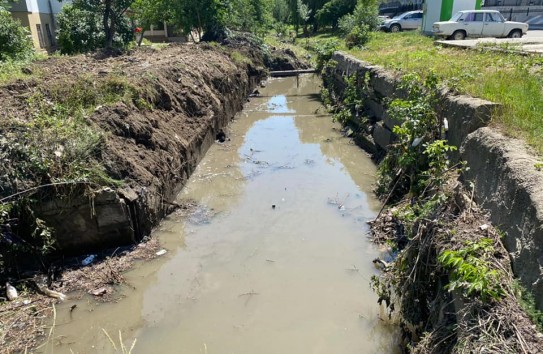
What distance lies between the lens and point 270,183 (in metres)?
8.51

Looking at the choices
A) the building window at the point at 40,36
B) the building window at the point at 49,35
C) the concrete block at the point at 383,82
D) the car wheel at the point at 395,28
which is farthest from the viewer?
the car wheel at the point at 395,28

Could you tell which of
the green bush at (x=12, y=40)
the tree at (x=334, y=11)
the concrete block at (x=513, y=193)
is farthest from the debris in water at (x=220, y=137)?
the tree at (x=334, y=11)

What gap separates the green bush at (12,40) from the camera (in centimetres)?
1299

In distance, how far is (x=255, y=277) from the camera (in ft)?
18.1

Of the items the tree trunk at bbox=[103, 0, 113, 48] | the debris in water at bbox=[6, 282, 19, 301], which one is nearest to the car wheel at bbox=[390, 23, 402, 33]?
the tree trunk at bbox=[103, 0, 113, 48]

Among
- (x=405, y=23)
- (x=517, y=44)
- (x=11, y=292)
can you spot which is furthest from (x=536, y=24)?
(x=11, y=292)

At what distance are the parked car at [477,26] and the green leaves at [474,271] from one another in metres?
18.9

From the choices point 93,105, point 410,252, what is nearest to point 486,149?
point 410,252

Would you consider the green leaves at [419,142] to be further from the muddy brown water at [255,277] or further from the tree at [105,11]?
the tree at [105,11]

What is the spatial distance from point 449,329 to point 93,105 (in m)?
6.37

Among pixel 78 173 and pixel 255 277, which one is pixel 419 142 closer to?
pixel 255 277

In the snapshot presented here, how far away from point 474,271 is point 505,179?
1.10m

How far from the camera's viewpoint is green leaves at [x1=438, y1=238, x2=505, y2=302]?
124 inches

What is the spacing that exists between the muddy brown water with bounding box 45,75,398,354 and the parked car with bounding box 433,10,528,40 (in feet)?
45.3
